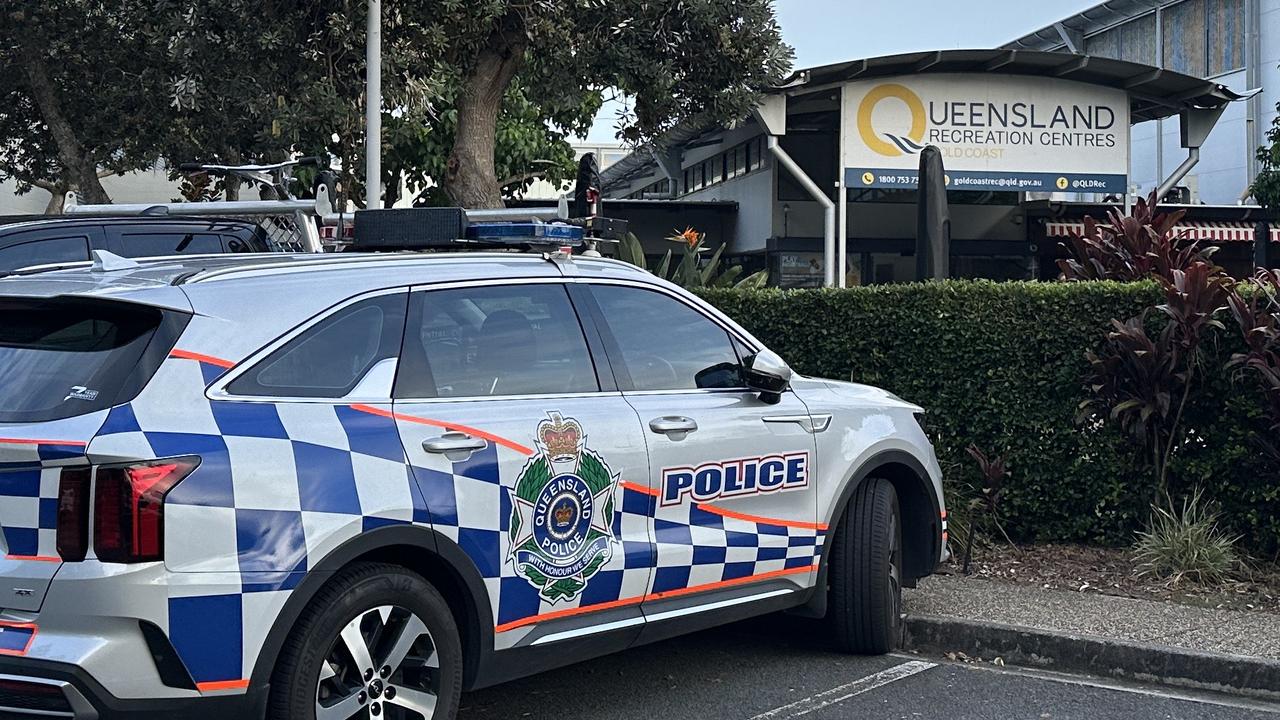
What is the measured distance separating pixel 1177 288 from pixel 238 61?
806cm

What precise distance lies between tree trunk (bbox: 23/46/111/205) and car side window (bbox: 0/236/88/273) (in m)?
12.7

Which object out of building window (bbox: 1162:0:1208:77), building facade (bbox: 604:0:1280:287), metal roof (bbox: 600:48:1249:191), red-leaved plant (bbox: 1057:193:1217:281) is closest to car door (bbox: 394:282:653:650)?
red-leaved plant (bbox: 1057:193:1217:281)

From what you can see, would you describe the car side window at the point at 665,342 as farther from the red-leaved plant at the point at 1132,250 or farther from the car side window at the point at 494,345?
the red-leaved plant at the point at 1132,250

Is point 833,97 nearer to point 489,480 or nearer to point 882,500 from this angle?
point 882,500

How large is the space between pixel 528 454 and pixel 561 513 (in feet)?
0.80

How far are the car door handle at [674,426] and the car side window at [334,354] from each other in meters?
1.06

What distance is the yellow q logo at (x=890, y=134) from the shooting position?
2345 cm

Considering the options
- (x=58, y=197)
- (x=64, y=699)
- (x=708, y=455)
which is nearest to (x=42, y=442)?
(x=64, y=699)

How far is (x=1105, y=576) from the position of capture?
25.0 ft

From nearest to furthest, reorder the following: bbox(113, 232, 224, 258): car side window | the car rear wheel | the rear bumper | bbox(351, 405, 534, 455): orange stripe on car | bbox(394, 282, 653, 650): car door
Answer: the rear bumper
bbox(351, 405, 534, 455): orange stripe on car
bbox(394, 282, 653, 650): car door
the car rear wheel
bbox(113, 232, 224, 258): car side window

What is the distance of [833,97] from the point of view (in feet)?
77.6

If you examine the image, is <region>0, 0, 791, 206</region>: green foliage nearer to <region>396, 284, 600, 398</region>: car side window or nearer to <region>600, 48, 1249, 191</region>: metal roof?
<region>396, 284, 600, 398</region>: car side window

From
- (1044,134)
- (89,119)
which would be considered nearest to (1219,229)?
(1044,134)

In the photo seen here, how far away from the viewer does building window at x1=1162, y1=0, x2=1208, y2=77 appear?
130 ft
